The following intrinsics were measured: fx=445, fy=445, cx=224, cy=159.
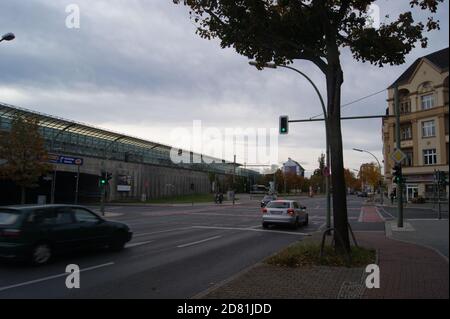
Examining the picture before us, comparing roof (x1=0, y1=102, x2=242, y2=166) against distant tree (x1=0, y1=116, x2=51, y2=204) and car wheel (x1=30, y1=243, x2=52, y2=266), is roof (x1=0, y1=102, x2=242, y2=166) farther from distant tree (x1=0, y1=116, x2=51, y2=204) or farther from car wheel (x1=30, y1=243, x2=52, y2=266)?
car wheel (x1=30, y1=243, x2=52, y2=266)

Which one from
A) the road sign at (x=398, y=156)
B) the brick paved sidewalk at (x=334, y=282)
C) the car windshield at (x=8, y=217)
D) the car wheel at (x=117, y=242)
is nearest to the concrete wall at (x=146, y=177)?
the road sign at (x=398, y=156)

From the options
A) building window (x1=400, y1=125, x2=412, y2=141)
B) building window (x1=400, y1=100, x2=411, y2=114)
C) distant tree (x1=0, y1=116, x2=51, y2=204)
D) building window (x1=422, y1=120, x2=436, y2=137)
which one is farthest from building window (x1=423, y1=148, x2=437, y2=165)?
distant tree (x1=0, y1=116, x2=51, y2=204)

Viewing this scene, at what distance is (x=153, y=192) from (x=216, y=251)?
207ft

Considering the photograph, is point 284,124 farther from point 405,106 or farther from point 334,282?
point 405,106

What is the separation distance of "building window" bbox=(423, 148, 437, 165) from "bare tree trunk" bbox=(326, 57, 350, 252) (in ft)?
160

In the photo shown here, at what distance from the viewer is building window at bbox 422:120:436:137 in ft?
175

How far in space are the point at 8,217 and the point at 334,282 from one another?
762 centimetres

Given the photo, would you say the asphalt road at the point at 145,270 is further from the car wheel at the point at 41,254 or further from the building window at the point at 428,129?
the building window at the point at 428,129

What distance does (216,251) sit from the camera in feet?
43.8

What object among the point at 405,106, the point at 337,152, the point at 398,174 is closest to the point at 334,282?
the point at 337,152

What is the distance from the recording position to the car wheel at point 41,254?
1025cm

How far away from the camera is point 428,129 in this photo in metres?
A: 54.5
